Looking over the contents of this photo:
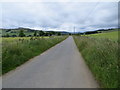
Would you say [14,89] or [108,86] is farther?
[14,89]

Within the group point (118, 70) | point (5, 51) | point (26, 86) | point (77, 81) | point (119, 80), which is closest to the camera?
point (119, 80)

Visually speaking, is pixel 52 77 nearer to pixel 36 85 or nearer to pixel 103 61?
pixel 36 85

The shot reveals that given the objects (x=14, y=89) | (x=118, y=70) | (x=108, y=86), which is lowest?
(x=14, y=89)

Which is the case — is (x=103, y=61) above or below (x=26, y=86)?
above

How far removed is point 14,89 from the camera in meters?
3.62

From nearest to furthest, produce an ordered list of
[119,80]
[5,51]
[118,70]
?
[119,80] < [118,70] < [5,51]

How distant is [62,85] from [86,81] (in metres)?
1.01

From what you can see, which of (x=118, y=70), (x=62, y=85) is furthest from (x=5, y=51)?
(x=118, y=70)

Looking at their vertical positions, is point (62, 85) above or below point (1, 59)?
below

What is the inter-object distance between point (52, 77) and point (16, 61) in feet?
10.8

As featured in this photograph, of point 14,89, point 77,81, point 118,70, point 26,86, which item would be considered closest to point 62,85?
point 77,81

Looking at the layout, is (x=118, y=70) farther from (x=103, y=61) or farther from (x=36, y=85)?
(x=36, y=85)

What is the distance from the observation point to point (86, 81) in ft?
13.5

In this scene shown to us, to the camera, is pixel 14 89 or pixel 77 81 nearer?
pixel 14 89
